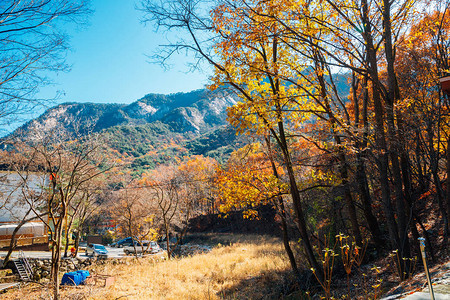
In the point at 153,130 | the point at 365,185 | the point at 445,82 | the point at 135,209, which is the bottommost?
the point at 135,209

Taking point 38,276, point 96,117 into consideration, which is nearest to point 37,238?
point 38,276

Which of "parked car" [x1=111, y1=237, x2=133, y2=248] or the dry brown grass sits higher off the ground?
the dry brown grass

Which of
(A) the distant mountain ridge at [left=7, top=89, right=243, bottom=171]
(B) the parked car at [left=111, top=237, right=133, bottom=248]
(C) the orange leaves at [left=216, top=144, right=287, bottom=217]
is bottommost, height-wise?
(B) the parked car at [left=111, top=237, right=133, bottom=248]

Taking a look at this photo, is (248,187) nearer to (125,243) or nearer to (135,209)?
(135,209)

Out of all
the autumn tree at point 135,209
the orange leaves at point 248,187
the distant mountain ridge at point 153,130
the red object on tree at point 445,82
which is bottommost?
the autumn tree at point 135,209

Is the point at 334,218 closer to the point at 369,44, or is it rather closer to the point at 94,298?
the point at 369,44

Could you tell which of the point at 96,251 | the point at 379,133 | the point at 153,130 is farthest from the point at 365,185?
the point at 153,130

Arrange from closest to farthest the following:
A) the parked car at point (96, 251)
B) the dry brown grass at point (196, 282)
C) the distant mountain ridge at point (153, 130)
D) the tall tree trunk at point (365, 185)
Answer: the tall tree trunk at point (365, 185) → the distant mountain ridge at point (153, 130) → the dry brown grass at point (196, 282) → the parked car at point (96, 251)

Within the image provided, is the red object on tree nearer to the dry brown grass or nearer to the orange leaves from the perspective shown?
the orange leaves

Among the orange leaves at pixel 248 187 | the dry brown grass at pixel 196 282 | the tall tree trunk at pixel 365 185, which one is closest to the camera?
the tall tree trunk at pixel 365 185

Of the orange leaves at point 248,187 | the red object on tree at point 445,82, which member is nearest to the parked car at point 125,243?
the orange leaves at point 248,187

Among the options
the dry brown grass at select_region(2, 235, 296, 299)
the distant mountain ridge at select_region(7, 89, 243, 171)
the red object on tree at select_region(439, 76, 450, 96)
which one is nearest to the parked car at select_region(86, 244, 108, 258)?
the dry brown grass at select_region(2, 235, 296, 299)

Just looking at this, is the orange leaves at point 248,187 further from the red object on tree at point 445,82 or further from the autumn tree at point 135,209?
the autumn tree at point 135,209

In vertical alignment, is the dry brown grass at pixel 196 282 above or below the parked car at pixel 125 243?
above
